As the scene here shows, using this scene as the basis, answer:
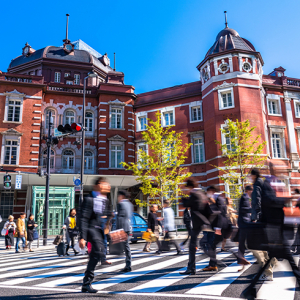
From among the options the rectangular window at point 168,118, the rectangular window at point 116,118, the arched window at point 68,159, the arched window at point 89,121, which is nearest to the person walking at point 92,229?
the arched window at point 68,159

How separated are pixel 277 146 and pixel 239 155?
6.14 meters

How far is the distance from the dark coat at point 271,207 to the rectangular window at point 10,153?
83.4ft

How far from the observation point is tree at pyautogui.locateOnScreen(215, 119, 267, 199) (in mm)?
22938

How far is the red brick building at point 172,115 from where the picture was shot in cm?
2583

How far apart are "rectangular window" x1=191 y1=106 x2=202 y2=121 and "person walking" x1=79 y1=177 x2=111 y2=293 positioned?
23593 millimetres

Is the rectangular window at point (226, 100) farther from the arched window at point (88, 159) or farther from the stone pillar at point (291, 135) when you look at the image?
the arched window at point (88, 159)

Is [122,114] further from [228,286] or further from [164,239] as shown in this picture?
[228,286]

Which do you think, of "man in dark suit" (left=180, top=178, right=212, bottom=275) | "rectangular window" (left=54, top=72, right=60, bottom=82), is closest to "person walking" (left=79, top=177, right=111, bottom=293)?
"man in dark suit" (left=180, top=178, right=212, bottom=275)

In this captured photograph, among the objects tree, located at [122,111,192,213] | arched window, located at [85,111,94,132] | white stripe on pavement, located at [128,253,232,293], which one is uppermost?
arched window, located at [85,111,94,132]

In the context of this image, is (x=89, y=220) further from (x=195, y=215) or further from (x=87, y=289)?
(x=195, y=215)

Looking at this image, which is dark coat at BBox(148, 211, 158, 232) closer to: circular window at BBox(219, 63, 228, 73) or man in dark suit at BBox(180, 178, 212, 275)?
man in dark suit at BBox(180, 178, 212, 275)

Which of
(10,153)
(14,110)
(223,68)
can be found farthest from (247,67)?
(10,153)

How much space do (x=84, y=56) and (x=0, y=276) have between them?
1401 inches

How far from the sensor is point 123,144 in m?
29.3
